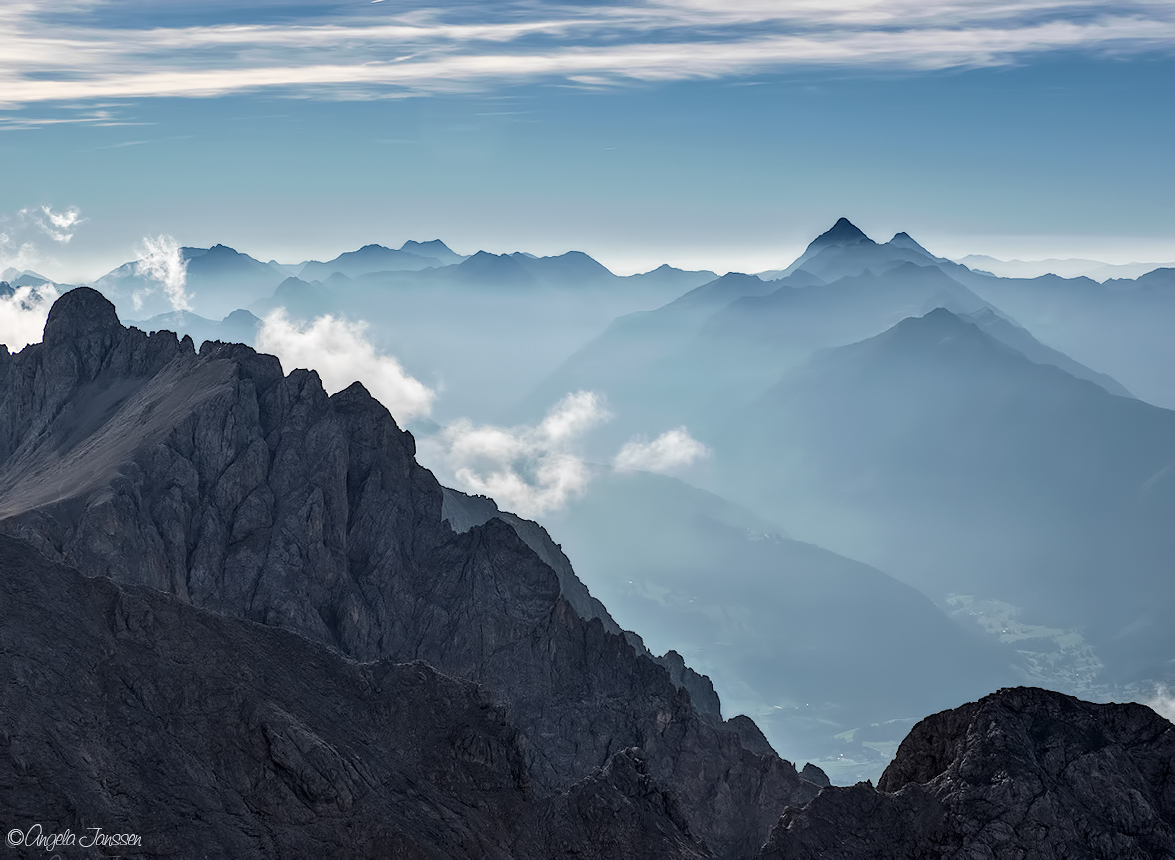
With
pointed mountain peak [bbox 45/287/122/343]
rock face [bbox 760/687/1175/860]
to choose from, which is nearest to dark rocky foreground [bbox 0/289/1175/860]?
rock face [bbox 760/687/1175/860]

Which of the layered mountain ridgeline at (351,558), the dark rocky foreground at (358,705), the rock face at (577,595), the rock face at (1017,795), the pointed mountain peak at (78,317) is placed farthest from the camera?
the rock face at (577,595)

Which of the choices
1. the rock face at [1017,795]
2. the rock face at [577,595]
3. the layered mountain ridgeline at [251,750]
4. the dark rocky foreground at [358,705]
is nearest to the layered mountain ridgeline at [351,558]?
the dark rocky foreground at [358,705]

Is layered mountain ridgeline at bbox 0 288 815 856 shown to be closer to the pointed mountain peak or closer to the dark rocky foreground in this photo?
the dark rocky foreground

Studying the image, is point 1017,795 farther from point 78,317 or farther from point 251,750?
point 78,317

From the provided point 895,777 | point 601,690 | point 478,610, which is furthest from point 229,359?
point 895,777

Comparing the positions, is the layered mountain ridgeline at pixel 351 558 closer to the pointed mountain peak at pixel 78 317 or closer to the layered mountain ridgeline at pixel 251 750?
the pointed mountain peak at pixel 78 317

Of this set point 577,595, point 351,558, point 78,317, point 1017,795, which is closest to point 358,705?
point 1017,795

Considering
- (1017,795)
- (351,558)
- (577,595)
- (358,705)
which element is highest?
(1017,795)
